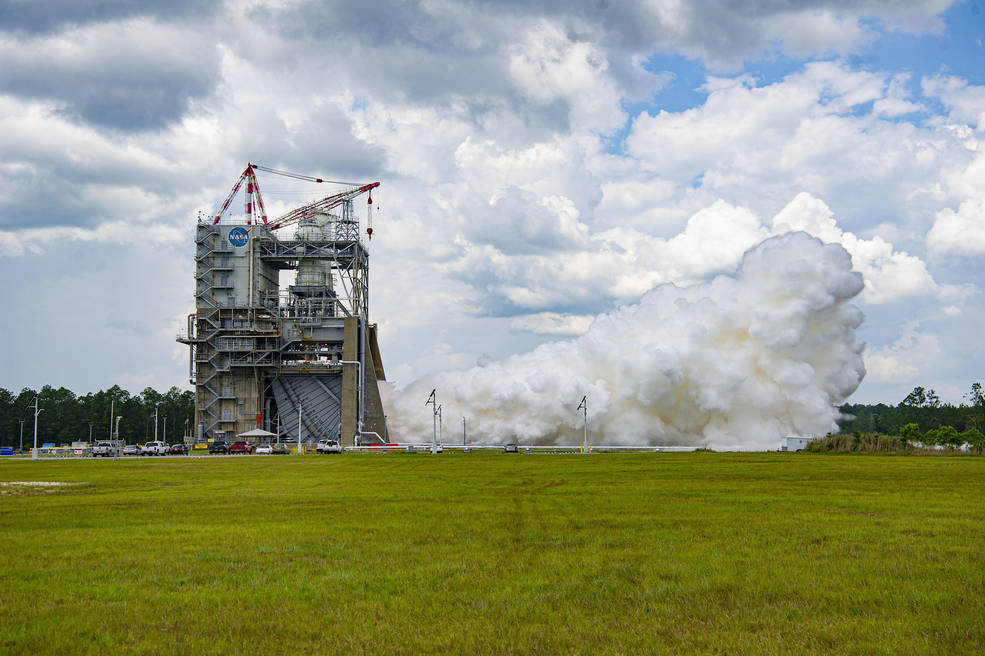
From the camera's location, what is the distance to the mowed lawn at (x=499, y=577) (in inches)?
376

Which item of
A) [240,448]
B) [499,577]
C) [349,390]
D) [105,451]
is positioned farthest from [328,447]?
[499,577]

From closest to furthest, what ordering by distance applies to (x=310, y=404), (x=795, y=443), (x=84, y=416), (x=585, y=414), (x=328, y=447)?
(x=795, y=443) < (x=328, y=447) < (x=585, y=414) < (x=310, y=404) < (x=84, y=416)

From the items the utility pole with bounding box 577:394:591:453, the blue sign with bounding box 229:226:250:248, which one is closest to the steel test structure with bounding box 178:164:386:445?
the blue sign with bounding box 229:226:250:248

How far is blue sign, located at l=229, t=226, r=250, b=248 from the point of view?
97438 mm

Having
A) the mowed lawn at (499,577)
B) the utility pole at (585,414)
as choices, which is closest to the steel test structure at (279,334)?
the utility pole at (585,414)

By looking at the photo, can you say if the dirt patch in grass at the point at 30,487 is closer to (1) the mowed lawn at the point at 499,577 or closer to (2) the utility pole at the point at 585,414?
(1) the mowed lawn at the point at 499,577

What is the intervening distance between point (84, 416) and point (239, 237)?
209ft

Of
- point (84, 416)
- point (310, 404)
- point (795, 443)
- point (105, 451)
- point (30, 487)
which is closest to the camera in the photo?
point (30, 487)

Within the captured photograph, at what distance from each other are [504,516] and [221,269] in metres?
83.5

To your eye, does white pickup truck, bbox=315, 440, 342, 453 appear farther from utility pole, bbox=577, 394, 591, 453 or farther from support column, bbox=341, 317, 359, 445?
utility pole, bbox=577, 394, 591, 453

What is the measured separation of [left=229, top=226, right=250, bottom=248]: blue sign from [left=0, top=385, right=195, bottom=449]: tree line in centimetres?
5044

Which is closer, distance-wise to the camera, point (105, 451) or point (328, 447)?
point (105, 451)

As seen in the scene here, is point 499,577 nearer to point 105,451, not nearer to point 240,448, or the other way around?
point 105,451

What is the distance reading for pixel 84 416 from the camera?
140625 millimetres
